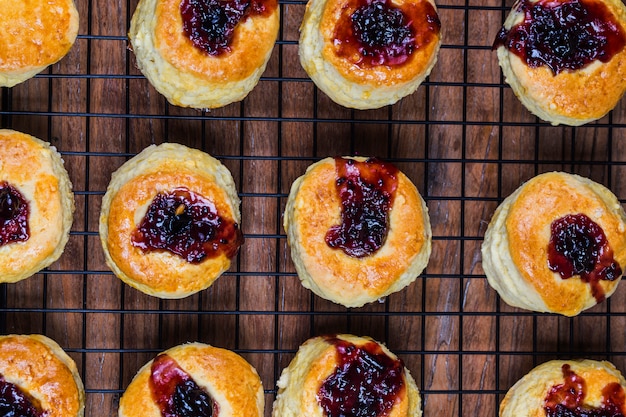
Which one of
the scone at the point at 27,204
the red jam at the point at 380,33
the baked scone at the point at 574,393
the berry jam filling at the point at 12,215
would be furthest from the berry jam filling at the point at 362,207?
the berry jam filling at the point at 12,215

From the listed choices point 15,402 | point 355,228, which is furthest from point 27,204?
point 355,228

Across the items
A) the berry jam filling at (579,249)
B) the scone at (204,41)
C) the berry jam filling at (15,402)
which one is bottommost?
the berry jam filling at (15,402)

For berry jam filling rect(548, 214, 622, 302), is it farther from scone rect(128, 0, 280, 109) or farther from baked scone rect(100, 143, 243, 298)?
scone rect(128, 0, 280, 109)

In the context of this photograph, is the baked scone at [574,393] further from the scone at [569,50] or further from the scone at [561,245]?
the scone at [569,50]

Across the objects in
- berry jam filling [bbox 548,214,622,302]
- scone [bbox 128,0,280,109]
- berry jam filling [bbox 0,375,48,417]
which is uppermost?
scone [bbox 128,0,280,109]

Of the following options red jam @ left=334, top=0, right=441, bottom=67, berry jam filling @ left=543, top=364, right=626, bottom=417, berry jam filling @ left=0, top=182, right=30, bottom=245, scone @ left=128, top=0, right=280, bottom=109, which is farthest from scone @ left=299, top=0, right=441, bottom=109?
berry jam filling @ left=543, top=364, right=626, bottom=417

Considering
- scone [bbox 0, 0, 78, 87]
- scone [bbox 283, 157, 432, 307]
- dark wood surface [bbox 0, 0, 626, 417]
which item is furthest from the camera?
dark wood surface [bbox 0, 0, 626, 417]
